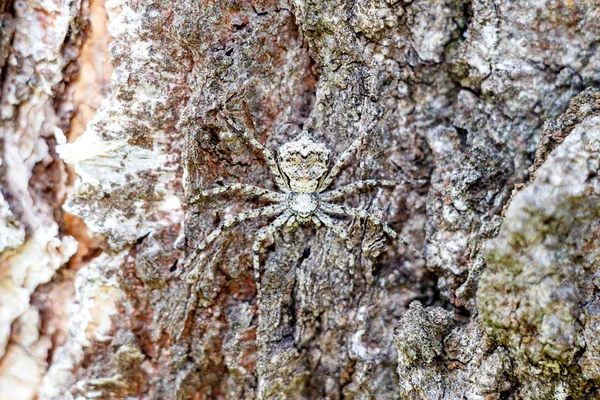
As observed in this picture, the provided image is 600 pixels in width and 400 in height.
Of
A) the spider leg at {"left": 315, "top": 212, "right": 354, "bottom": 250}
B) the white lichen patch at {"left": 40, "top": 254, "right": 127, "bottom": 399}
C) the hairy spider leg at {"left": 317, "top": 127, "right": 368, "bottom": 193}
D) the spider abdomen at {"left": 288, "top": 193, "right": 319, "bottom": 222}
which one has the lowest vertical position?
the white lichen patch at {"left": 40, "top": 254, "right": 127, "bottom": 399}

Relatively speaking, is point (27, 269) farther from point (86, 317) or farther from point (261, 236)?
point (261, 236)

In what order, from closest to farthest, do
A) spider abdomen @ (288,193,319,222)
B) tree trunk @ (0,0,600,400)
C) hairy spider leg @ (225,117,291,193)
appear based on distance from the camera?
tree trunk @ (0,0,600,400) → hairy spider leg @ (225,117,291,193) → spider abdomen @ (288,193,319,222)

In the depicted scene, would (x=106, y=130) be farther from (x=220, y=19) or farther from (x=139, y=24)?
(x=220, y=19)

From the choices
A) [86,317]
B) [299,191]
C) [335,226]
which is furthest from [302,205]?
[86,317]

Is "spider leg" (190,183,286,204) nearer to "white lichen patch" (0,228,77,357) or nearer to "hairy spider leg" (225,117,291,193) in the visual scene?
"hairy spider leg" (225,117,291,193)

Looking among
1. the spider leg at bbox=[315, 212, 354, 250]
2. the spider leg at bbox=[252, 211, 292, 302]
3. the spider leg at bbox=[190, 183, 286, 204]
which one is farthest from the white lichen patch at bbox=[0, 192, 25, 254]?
the spider leg at bbox=[315, 212, 354, 250]

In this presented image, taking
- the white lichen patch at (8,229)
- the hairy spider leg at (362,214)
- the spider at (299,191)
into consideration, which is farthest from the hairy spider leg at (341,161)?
the white lichen patch at (8,229)
